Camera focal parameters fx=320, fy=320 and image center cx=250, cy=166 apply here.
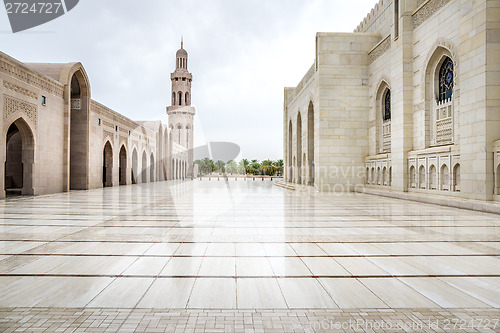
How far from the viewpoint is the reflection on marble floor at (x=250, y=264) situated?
6.29 feet

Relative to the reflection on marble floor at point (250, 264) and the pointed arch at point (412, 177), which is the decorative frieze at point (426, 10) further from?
the reflection on marble floor at point (250, 264)

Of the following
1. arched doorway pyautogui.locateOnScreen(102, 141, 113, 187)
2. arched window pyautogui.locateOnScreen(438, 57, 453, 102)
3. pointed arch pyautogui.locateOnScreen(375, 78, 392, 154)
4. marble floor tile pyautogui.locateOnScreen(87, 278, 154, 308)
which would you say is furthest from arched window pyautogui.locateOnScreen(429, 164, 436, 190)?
arched doorway pyautogui.locateOnScreen(102, 141, 113, 187)

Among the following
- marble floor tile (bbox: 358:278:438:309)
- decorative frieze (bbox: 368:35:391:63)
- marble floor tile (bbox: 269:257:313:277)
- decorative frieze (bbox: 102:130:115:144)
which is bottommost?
marble floor tile (bbox: 358:278:438:309)

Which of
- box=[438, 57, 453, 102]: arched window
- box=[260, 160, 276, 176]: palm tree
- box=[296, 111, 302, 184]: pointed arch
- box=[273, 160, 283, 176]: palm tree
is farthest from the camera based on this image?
box=[260, 160, 276, 176]: palm tree


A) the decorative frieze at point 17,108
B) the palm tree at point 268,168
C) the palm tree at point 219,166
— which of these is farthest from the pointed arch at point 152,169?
the palm tree at point 219,166

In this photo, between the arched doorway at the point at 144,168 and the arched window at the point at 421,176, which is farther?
the arched doorway at the point at 144,168

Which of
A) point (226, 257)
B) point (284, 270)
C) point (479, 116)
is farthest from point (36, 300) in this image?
point (479, 116)

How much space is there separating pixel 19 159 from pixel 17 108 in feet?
12.1

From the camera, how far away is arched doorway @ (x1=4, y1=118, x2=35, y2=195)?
30.9 ft

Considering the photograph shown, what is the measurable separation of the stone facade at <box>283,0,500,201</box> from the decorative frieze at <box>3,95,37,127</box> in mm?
9128

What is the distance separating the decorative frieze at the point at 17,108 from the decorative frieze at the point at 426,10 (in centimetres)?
Result: 1126

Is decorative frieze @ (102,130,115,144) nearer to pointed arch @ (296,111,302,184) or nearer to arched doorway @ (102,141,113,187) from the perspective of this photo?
arched doorway @ (102,141,113,187)

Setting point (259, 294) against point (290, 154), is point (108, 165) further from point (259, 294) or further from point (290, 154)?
point (259, 294)

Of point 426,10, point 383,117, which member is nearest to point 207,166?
point 383,117
